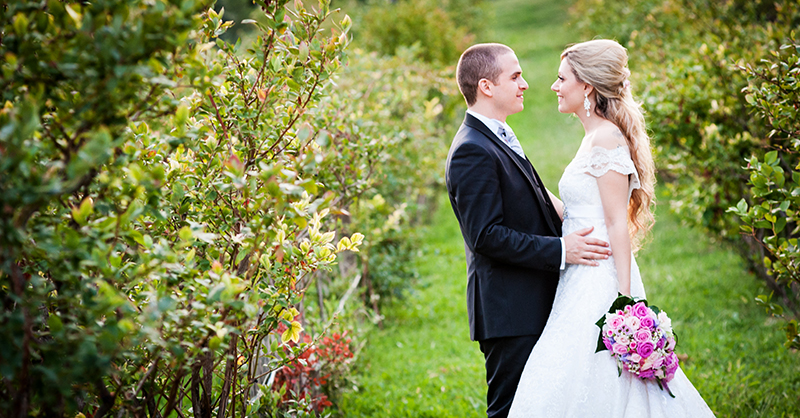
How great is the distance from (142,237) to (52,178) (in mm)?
410

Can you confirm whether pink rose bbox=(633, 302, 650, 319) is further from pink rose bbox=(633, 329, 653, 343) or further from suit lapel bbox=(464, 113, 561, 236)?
suit lapel bbox=(464, 113, 561, 236)

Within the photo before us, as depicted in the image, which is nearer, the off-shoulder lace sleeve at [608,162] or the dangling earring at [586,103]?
the off-shoulder lace sleeve at [608,162]

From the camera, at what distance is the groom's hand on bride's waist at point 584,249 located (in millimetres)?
2752

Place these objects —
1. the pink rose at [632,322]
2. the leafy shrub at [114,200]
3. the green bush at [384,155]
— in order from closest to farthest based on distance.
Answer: the leafy shrub at [114,200], the pink rose at [632,322], the green bush at [384,155]

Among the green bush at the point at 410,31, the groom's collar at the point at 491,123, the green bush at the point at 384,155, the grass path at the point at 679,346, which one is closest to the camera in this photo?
the groom's collar at the point at 491,123

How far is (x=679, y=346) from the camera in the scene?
502cm

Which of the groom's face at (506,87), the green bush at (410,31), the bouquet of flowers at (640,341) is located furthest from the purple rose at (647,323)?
the green bush at (410,31)

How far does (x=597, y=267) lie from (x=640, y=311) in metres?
0.31

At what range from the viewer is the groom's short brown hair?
305 centimetres

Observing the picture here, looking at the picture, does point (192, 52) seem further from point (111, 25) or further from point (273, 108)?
point (273, 108)

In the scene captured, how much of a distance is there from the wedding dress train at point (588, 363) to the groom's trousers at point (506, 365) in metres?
0.07

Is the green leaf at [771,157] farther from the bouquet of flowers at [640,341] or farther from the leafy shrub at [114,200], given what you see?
the leafy shrub at [114,200]

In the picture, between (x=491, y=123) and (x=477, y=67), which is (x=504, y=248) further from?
(x=477, y=67)

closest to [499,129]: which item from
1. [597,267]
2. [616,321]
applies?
[597,267]
